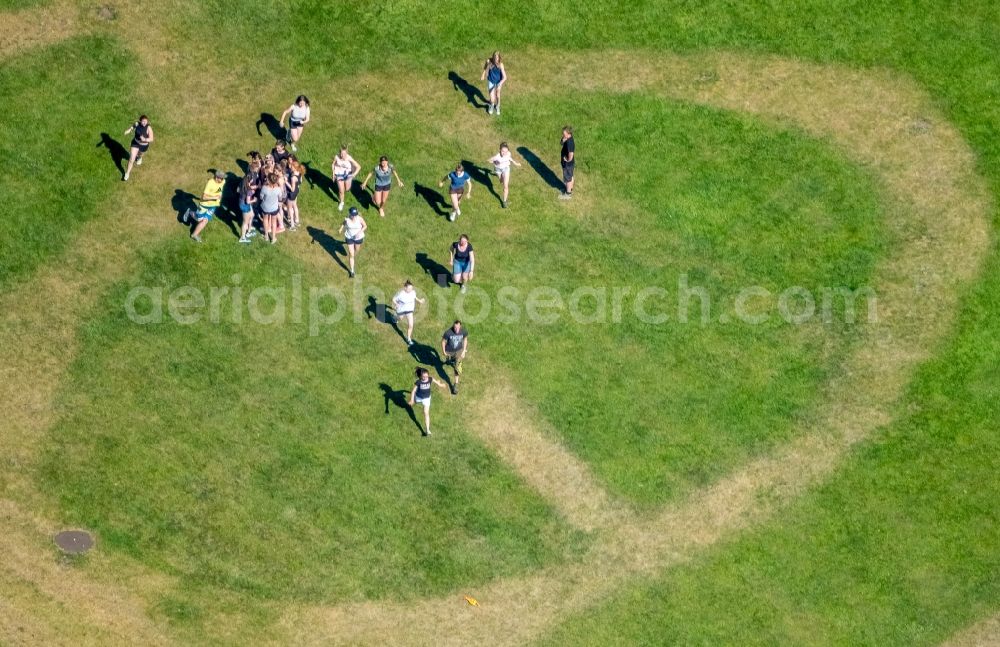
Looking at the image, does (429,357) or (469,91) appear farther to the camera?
(469,91)

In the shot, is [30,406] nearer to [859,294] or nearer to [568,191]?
[568,191]

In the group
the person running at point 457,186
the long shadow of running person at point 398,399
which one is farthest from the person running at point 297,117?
the long shadow of running person at point 398,399

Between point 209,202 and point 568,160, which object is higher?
point 568,160

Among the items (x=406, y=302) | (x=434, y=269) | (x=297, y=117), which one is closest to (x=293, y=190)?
(x=297, y=117)

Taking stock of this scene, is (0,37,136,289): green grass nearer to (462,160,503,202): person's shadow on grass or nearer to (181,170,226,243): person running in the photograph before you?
(181,170,226,243): person running

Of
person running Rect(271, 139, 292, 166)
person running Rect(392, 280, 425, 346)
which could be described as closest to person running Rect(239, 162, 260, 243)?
person running Rect(271, 139, 292, 166)

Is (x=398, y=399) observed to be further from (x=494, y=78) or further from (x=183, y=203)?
(x=494, y=78)
